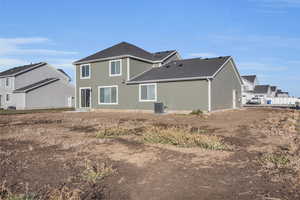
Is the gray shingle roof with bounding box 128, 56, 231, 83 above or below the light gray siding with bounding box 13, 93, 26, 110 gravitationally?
above

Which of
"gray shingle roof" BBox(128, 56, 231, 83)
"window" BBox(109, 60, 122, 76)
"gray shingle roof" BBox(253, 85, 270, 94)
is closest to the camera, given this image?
"gray shingle roof" BBox(128, 56, 231, 83)

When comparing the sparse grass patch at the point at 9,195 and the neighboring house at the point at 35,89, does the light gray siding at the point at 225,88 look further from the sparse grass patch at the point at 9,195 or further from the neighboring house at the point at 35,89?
the neighboring house at the point at 35,89

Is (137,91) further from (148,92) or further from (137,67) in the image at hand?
(137,67)

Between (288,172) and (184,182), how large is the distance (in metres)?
2.13

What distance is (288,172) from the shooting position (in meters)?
4.49

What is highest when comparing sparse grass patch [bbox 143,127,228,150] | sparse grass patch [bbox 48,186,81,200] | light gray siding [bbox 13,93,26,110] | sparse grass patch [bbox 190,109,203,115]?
light gray siding [bbox 13,93,26,110]

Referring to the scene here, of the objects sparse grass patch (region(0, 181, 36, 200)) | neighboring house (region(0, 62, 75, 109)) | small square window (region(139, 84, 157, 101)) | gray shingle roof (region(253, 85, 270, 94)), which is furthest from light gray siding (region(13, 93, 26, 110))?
gray shingle roof (region(253, 85, 270, 94))

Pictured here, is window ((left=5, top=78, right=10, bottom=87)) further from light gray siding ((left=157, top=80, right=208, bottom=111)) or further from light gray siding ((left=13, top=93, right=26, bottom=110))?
light gray siding ((left=157, top=80, right=208, bottom=111))

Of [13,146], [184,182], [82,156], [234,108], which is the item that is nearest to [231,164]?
[184,182]

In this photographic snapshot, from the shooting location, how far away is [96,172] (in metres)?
4.65

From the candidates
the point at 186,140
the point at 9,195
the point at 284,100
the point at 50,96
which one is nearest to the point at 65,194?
the point at 9,195

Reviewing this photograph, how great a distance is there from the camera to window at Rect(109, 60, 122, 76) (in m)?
22.5

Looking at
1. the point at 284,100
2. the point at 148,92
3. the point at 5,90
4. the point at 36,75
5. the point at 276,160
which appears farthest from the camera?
the point at 284,100

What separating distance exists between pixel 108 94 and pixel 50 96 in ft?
46.1
